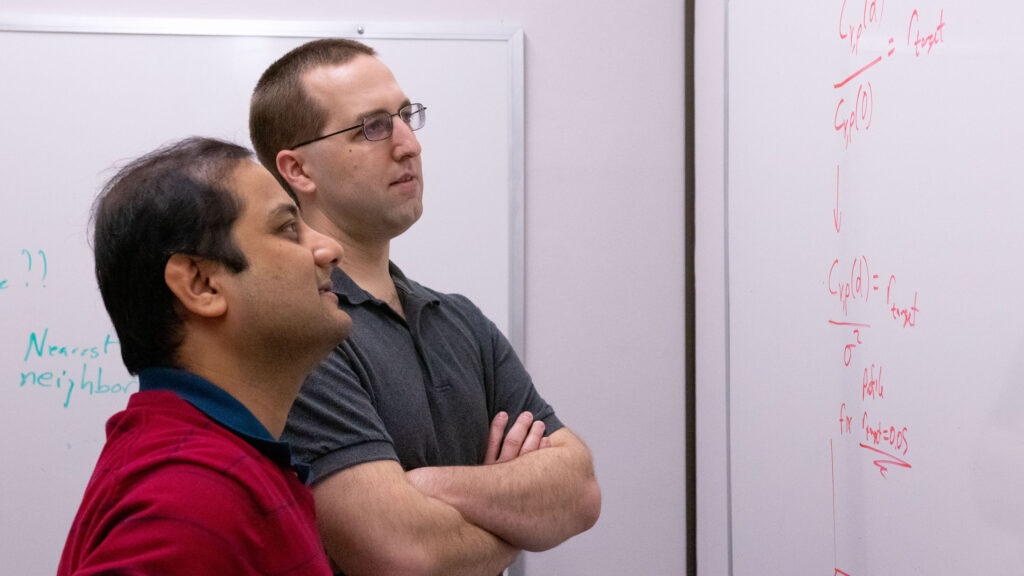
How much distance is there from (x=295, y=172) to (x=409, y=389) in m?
0.39

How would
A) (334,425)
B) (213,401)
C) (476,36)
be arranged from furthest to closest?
(476,36), (334,425), (213,401)

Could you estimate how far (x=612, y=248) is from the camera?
2.28m

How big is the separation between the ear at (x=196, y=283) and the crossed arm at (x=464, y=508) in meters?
0.30

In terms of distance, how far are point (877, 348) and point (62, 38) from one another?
76.8 inches

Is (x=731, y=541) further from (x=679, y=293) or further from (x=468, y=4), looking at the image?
(x=468, y=4)

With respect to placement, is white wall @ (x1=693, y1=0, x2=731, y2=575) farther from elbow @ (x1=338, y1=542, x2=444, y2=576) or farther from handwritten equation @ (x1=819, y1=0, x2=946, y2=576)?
elbow @ (x1=338, y1=542, x2=444, y2=576)

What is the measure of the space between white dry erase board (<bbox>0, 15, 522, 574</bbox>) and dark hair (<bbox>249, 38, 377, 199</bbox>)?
847 mm

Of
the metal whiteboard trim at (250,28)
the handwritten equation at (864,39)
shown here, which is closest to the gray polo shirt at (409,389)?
the handwritten equation at (864,39)

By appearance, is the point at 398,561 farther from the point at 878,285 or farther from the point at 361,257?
the point at 878,285

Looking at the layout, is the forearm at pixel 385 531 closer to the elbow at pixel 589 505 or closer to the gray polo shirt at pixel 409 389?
the gray polo shirt at pixel 409 389

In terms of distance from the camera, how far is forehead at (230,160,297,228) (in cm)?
95

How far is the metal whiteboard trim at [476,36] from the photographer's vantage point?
7.14 ft

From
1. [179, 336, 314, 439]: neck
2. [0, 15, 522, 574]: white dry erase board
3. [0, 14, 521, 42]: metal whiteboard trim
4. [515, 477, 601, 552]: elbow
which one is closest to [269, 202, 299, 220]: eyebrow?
[179, 336, 314, 439]: neck

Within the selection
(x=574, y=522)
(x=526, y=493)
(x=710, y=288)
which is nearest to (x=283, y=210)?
(x=526, y=493)
